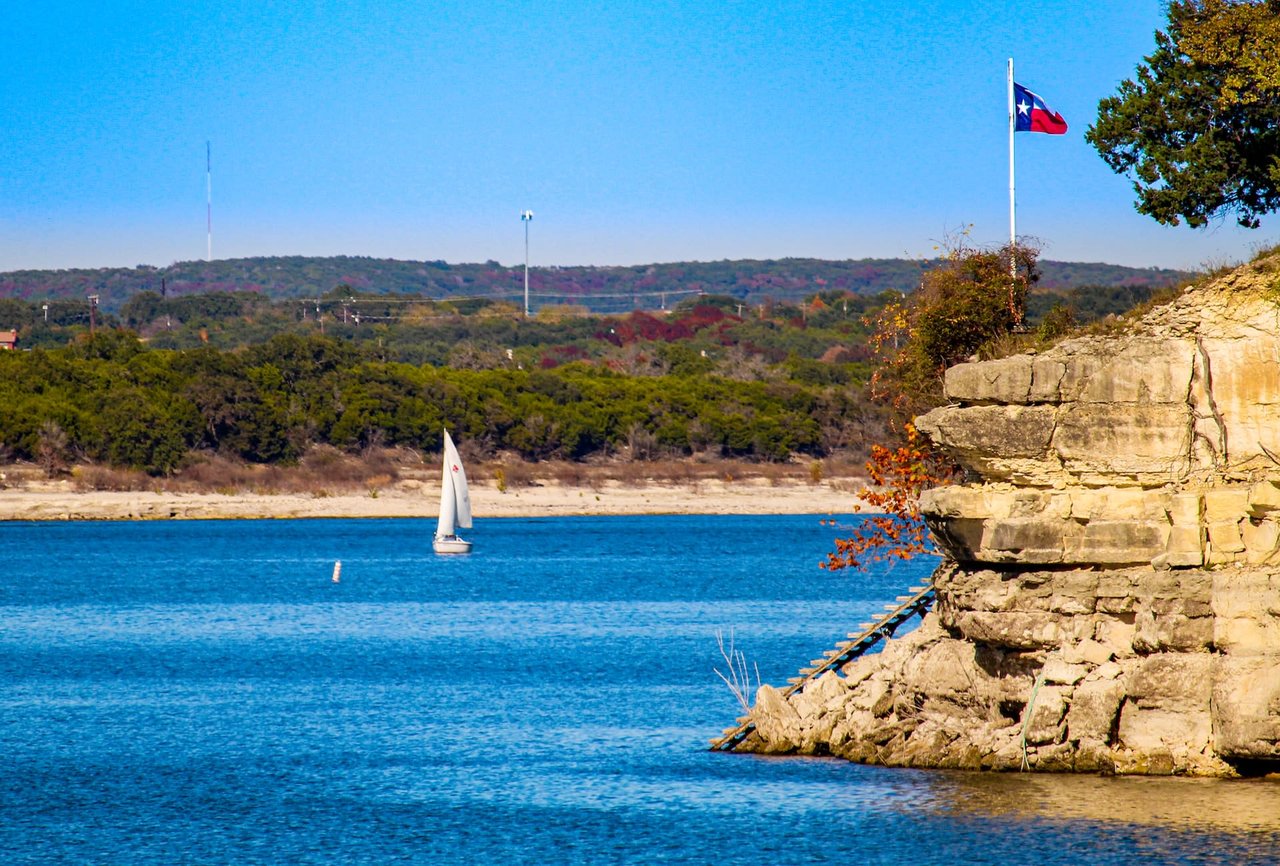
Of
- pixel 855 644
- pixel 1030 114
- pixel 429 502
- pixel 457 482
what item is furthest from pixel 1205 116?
pixel 429 502

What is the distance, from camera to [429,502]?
115 metres

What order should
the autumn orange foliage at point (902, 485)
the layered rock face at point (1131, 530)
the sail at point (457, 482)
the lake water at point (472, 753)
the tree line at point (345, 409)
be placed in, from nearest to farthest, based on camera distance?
the lake water at point (472, 753) → the layered rock face at point (1131, 530) → the autumn orange foliage at point (902, 485) → the sail at point (457, 482) → the tree line at point (345, 409)

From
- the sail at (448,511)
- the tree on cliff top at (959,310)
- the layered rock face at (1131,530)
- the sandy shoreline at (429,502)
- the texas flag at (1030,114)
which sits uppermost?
the texas flag at (1030,114)

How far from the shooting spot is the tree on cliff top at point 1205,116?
2562 centimetres

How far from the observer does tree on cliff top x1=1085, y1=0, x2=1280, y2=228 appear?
2562cm

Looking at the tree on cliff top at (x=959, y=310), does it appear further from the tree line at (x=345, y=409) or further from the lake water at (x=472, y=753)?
the tree line at (x=345, y=409)

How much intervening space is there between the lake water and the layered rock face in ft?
2.92

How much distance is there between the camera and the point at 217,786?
26.5m

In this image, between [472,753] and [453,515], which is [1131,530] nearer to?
[472,753]

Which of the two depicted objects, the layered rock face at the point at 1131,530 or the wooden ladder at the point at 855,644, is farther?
the wooden ladder at the point at 855,644

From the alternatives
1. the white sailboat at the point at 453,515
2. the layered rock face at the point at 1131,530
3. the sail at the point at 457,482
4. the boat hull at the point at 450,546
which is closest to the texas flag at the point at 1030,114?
the layered rock face at the point at 1131,530

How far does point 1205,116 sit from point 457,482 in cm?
5820

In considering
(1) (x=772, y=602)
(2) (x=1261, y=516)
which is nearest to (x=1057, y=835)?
(2) (x=1261, y=516)

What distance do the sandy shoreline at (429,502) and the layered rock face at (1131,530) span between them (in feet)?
291
